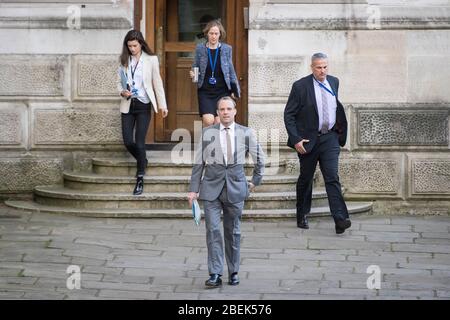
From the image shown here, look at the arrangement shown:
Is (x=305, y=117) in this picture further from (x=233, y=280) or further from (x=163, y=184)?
(x=233, y=280)

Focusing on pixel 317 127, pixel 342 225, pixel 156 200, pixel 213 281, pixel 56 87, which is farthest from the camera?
pixel 56 87

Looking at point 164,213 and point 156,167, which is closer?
point 164,213

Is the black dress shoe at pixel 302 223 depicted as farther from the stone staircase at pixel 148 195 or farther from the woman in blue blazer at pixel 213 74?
the woman in blue blazer at pixel 213 74

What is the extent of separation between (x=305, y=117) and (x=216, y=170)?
8.29 feet

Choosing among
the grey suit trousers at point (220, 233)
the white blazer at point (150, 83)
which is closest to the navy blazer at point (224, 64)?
the white blazer at point (150, 83)

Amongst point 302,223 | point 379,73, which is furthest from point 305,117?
point 379,73

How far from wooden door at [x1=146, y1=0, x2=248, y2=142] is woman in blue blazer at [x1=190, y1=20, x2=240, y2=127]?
1.67 metres

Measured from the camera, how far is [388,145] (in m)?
Result: 13.7

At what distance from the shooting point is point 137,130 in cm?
1308

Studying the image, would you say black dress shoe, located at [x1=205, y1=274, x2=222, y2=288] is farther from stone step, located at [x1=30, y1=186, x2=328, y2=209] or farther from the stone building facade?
the stone building facade

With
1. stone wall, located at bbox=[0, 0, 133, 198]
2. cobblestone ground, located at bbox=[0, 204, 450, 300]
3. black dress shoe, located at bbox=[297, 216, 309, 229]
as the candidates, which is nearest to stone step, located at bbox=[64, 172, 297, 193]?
cobblestone ground, located at bbox=[0, 204, 450, 300]

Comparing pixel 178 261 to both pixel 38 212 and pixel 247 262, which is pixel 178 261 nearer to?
pixel 247 262

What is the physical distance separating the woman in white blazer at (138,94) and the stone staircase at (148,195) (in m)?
0.22

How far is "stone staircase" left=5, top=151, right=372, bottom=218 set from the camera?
12.8 meters
